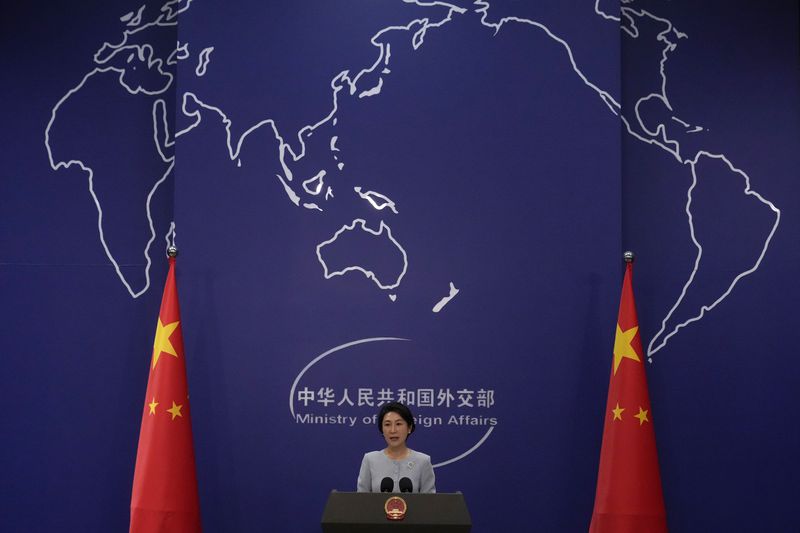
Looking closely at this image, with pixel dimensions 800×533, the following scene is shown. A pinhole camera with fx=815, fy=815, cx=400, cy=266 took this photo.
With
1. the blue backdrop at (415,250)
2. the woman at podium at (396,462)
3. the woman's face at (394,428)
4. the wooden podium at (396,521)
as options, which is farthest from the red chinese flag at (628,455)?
the wooden podium at (396,521)

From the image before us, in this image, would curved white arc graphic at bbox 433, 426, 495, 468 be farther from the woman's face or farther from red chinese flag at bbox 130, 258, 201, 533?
red chinese flag at bbox 130, 258, 201, 533

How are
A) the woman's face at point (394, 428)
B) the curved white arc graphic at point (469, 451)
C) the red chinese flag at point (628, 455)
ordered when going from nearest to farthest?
1. the woman's face at point (394, 428)
2. the red chinese flag at point (628, 455)
3. the curved white arc graphic at point (469, 451)

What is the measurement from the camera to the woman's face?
11.3 ft

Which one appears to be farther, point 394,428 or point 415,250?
point 415,250

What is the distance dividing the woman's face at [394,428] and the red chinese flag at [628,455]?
40.8 inches

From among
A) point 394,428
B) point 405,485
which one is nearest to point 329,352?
point 394,428

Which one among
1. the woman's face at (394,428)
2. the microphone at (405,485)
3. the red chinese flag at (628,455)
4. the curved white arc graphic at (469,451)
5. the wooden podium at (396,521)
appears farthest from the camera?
the curved white arc graphic at (469,451)

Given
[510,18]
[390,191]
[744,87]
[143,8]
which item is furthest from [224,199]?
[744,87]

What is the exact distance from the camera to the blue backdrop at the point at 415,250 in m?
4.07

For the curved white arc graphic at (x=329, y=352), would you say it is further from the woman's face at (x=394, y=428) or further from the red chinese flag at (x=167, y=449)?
the woman's face at (x=394, y=428)

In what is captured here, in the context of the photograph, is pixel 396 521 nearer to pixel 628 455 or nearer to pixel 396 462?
pixel 396 462

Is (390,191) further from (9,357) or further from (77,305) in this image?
(9,357)

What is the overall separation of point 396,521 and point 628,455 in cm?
179

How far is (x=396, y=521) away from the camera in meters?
2.34
